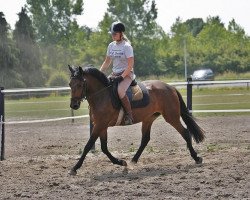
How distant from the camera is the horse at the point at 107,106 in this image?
8531 millimetres

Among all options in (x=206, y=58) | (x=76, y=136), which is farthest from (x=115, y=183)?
(x=206, y=58)

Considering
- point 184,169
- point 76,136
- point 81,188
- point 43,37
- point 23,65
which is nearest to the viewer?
point 81,188

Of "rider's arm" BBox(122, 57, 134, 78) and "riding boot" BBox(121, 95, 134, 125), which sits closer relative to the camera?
"rider's arm" BBox(122, 57, 134, 78)

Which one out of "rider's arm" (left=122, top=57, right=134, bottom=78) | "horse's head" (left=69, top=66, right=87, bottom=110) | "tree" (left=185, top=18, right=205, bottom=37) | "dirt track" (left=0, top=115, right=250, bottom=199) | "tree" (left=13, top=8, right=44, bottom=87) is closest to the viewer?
"dirt track" (left=0, top=115, right=250, bottom=199)

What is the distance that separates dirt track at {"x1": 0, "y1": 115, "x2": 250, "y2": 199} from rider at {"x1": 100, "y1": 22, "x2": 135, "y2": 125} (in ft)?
3.80

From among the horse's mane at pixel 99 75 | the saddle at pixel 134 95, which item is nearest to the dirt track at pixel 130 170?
the saddle at pixel 134 95

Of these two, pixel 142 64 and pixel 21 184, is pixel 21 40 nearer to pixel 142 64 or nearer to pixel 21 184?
pixel 142 64

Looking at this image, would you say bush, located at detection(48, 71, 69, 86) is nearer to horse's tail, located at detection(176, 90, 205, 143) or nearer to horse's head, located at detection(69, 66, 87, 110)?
horse's tail, located at detection(176, 90, 205, 143)

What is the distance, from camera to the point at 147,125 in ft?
32.0

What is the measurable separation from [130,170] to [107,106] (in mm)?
1105

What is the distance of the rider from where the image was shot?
8.73 meters

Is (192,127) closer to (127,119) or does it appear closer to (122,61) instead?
(127,119)

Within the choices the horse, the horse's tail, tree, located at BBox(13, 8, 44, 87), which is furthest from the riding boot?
tree, located at BBox(13, 8, 44, 87)

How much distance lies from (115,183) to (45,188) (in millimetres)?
955
